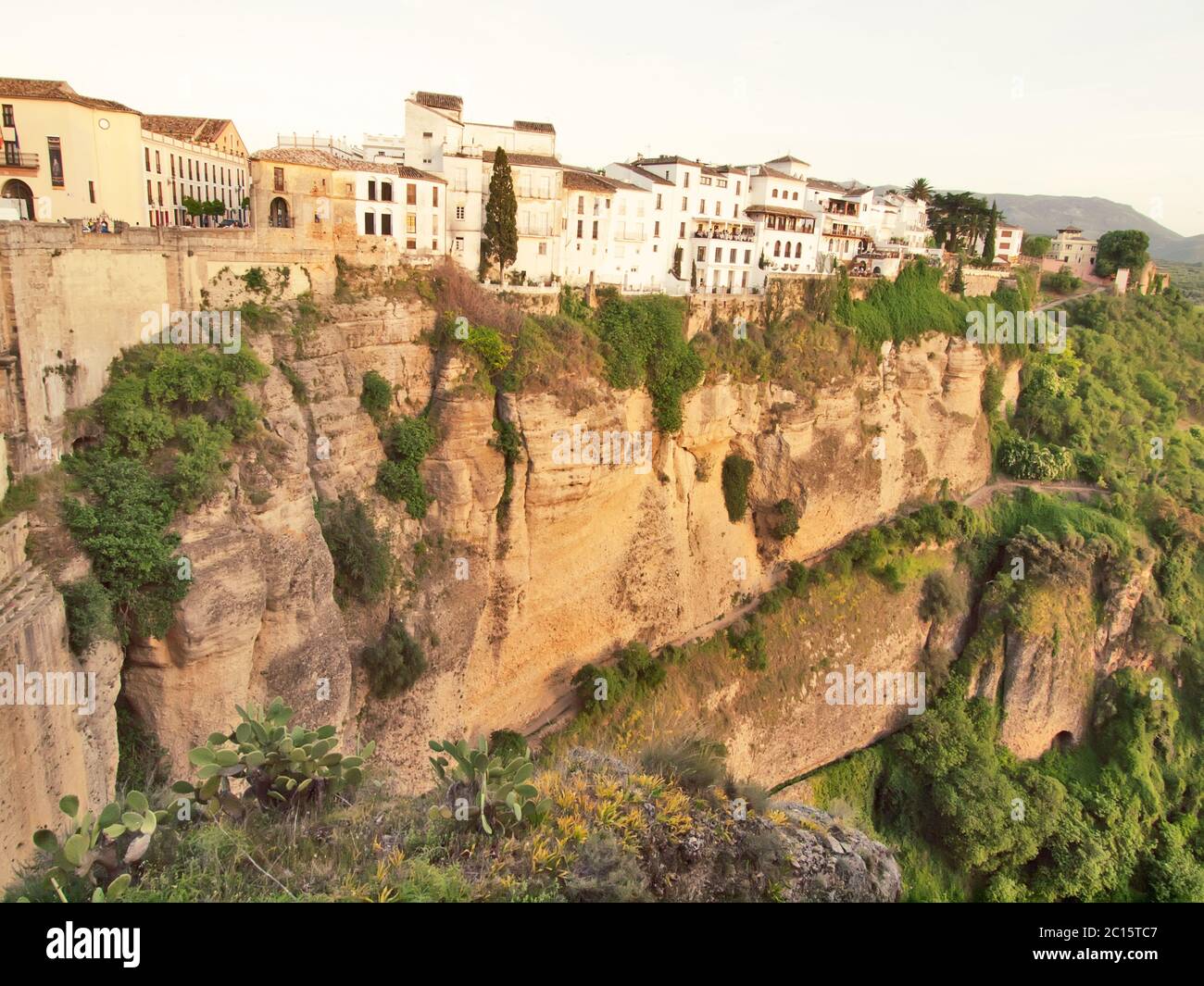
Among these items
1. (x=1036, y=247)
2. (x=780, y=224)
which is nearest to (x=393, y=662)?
(x=780, y=224)

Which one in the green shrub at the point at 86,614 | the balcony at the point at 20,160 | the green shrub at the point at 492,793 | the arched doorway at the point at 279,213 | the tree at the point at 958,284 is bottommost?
the green shrub at the point at 86,614

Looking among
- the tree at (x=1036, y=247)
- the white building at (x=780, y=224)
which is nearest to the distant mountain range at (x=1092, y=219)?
the tree at (x=1036, y=247)

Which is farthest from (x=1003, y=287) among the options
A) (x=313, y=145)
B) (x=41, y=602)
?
(x=41, y=602)

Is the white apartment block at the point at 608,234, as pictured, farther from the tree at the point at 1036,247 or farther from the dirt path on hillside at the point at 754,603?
the tree at the point at 1036,247

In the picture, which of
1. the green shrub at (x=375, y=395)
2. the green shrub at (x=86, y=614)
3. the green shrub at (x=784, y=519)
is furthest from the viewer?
the green shrub at (x=784, y=519)

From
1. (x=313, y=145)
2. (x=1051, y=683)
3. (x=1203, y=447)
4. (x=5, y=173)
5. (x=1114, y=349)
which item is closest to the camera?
(x=5, y=173)

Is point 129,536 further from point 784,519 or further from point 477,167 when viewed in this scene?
point 784,519
